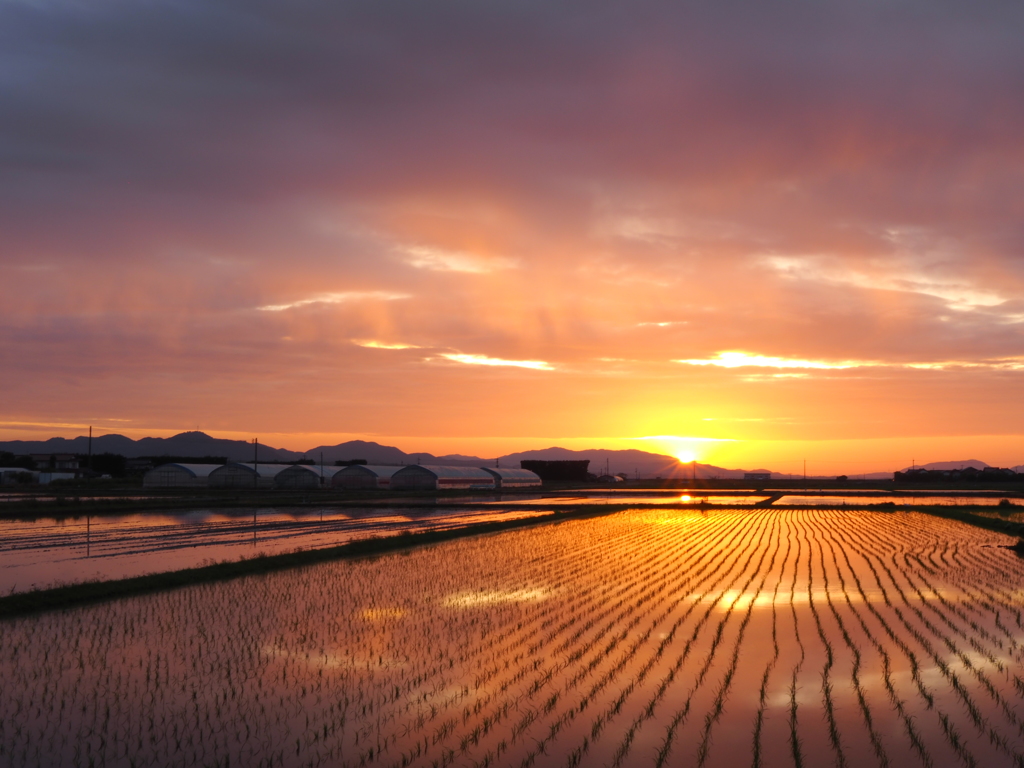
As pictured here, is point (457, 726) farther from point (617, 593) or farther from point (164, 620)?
point (617, 593)

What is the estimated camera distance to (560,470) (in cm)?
12200

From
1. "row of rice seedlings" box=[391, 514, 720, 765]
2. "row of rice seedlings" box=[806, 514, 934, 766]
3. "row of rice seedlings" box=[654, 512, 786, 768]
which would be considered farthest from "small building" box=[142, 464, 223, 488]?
"row of rice seedlings" box=[391, 514, 720, 765]

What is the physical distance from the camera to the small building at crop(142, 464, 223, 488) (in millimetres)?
64312

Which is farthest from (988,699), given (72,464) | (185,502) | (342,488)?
(72,464)

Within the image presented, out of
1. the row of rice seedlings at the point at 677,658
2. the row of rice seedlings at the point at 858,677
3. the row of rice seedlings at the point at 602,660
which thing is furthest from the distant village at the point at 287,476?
the row of rice seedlings at the point at 858,677

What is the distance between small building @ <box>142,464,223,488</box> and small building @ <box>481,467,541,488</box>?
87.2 ft

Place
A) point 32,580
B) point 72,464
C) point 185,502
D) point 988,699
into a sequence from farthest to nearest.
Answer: point 72,464 < point 185,502 < point 32,580 < point 988,699

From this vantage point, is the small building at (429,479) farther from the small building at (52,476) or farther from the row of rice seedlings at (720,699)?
the row of rice seedlings at (720,699)

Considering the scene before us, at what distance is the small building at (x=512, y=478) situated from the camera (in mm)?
82812

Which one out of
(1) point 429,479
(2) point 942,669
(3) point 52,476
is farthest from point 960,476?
(2) point 942,669

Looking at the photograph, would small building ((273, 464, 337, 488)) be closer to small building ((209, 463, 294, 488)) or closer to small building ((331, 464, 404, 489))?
small building ((209, 463, 294, 488))

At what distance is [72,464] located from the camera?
353 feet

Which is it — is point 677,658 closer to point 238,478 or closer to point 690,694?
point 690,694

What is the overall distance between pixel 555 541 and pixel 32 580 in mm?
12649
